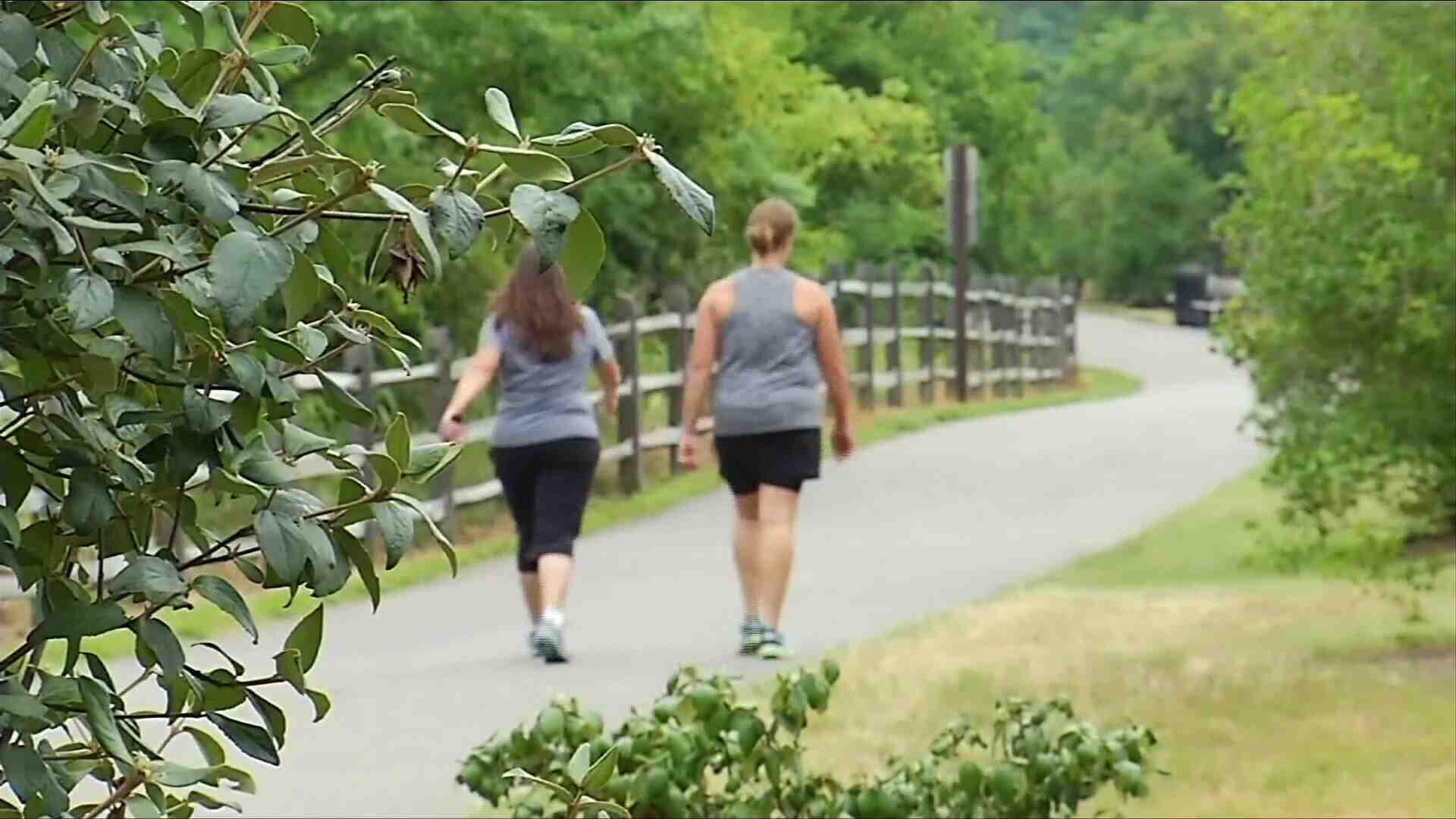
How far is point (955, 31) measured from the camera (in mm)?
41312

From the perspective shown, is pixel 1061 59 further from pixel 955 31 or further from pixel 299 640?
pixel 299 640

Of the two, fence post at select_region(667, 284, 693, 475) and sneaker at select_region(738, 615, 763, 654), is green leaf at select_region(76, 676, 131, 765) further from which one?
fence post at select_region(667, 284, 693, 475)

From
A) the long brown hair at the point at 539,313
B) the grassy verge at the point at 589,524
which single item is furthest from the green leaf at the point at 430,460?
the long brown hair at the point at 539,313

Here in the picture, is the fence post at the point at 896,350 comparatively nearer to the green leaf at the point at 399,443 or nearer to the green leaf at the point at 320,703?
the green leaf at the point at 320,703

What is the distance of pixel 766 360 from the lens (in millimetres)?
9984

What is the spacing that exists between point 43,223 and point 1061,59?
8956 cm

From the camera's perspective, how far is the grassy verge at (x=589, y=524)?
10367mm

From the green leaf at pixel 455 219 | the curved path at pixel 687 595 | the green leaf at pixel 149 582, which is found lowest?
the curved path at pixel 687 595

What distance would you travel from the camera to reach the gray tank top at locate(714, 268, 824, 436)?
32.7ft

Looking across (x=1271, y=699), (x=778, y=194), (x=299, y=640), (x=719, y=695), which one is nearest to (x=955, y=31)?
(x=778, y=194)

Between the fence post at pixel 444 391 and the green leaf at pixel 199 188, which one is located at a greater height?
the green leaf at pixel 199 188

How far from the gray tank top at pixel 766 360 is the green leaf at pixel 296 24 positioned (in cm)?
745

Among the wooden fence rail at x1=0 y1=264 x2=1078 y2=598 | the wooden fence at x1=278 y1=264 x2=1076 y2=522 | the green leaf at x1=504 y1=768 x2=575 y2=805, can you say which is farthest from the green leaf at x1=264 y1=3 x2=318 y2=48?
the wooden fence at x1=278 y1=264 x2=1076 y2=522

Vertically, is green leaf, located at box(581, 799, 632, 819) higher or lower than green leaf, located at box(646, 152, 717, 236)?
lower
